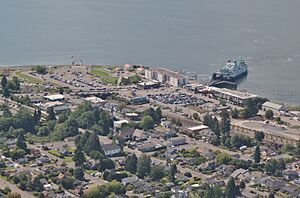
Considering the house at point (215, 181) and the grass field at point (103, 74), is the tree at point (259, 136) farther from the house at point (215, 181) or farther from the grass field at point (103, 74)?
the grass field at point (103, 74)

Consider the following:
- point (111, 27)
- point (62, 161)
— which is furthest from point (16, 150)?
point (111, 27)

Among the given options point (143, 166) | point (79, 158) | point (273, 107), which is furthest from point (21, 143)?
point (273, 107)

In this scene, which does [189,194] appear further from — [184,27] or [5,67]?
[184,27]

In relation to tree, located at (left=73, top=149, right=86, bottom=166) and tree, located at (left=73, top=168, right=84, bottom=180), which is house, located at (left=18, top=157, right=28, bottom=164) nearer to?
tree, located at (left=73, top=149, right=86, bottom=166)

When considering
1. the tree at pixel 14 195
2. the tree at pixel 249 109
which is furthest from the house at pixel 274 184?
the tree at pixel 249 109

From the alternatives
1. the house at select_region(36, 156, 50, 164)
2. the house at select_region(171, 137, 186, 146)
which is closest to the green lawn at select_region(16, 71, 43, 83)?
the house at select_region(171, 137, 186, 146)

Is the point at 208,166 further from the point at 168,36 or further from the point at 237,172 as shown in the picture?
the point at 168,36
